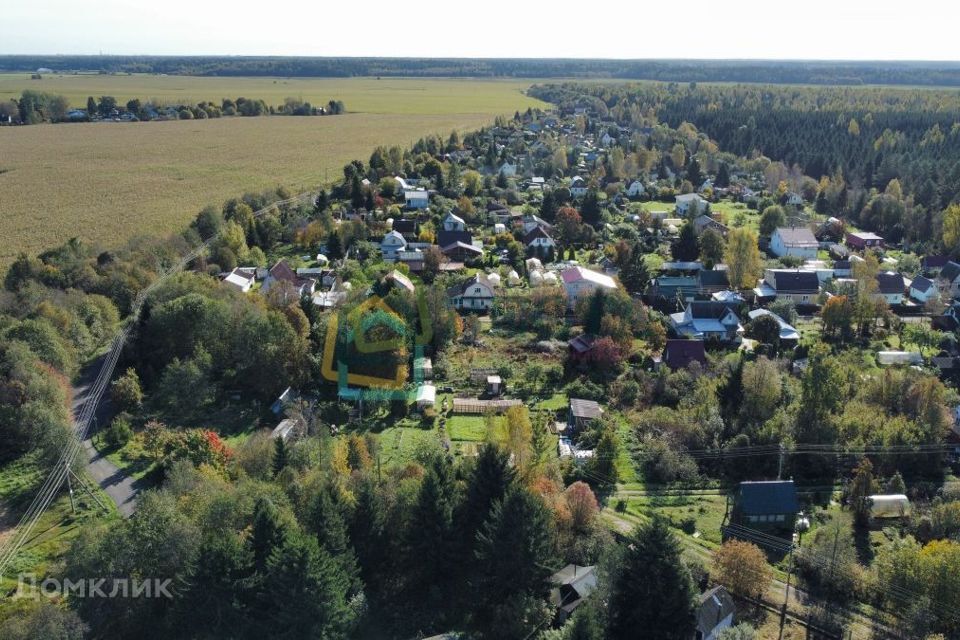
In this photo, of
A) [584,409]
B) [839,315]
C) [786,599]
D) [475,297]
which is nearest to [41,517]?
[584,409]

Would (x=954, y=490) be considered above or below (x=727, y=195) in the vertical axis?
below

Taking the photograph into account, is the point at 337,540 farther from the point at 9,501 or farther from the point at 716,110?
the point at 716,110

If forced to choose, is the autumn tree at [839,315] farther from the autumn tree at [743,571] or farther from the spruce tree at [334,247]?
the spruce tree at [334,247]

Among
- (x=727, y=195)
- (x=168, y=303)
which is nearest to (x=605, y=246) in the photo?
(x=727, y=195)

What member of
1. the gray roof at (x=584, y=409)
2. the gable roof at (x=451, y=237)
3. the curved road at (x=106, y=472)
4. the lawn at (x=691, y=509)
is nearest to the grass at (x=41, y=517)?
the curved road at (x=106, y=472)

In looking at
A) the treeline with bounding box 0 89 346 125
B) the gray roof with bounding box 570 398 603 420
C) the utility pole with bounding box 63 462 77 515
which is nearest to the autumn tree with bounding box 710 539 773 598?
the gray roof with bounding box 570 398 603 420
